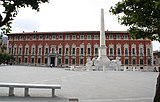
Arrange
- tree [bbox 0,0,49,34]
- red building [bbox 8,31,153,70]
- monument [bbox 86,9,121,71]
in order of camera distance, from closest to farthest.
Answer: tree [bbox 0,0,49,34] < monument [bbox 86,9,121,71] < red building [bbox 8,31,153,70]

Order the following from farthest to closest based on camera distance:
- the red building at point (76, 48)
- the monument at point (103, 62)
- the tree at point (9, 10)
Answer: the red building at point (76, 48) < the monument at point (103, 62) < the tree at point (9, 10)

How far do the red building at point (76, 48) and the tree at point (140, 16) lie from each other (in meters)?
54.6

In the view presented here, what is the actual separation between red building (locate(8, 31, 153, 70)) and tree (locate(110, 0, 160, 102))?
54.6 meters

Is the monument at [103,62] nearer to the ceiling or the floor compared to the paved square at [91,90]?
nearer to the ceiling

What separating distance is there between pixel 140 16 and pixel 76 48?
189ft

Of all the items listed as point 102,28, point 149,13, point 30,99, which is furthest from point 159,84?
point 102,28

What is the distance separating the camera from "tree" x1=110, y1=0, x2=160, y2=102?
7.63 meters

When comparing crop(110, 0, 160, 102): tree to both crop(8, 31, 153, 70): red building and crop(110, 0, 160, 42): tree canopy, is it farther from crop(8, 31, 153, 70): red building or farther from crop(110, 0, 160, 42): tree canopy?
crop(8, 31, 153, 70): red building

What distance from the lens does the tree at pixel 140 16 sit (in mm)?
7632

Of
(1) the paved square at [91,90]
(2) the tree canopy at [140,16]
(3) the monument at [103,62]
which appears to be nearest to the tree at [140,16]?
(2) the tree canopy at [140,16]

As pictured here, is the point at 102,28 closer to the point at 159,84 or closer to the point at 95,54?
the point at 95,54

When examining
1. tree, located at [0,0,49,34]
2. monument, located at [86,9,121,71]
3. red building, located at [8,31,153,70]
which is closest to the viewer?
tree, located at [0,0,49,34]

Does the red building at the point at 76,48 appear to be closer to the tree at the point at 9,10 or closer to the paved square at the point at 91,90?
the paved square at the point at 91,90

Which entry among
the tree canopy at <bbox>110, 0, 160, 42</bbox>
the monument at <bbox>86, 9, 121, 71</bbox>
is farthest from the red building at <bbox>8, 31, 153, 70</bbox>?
the tree canopy at <bbox>110, 0, 160, 42</bbox>
